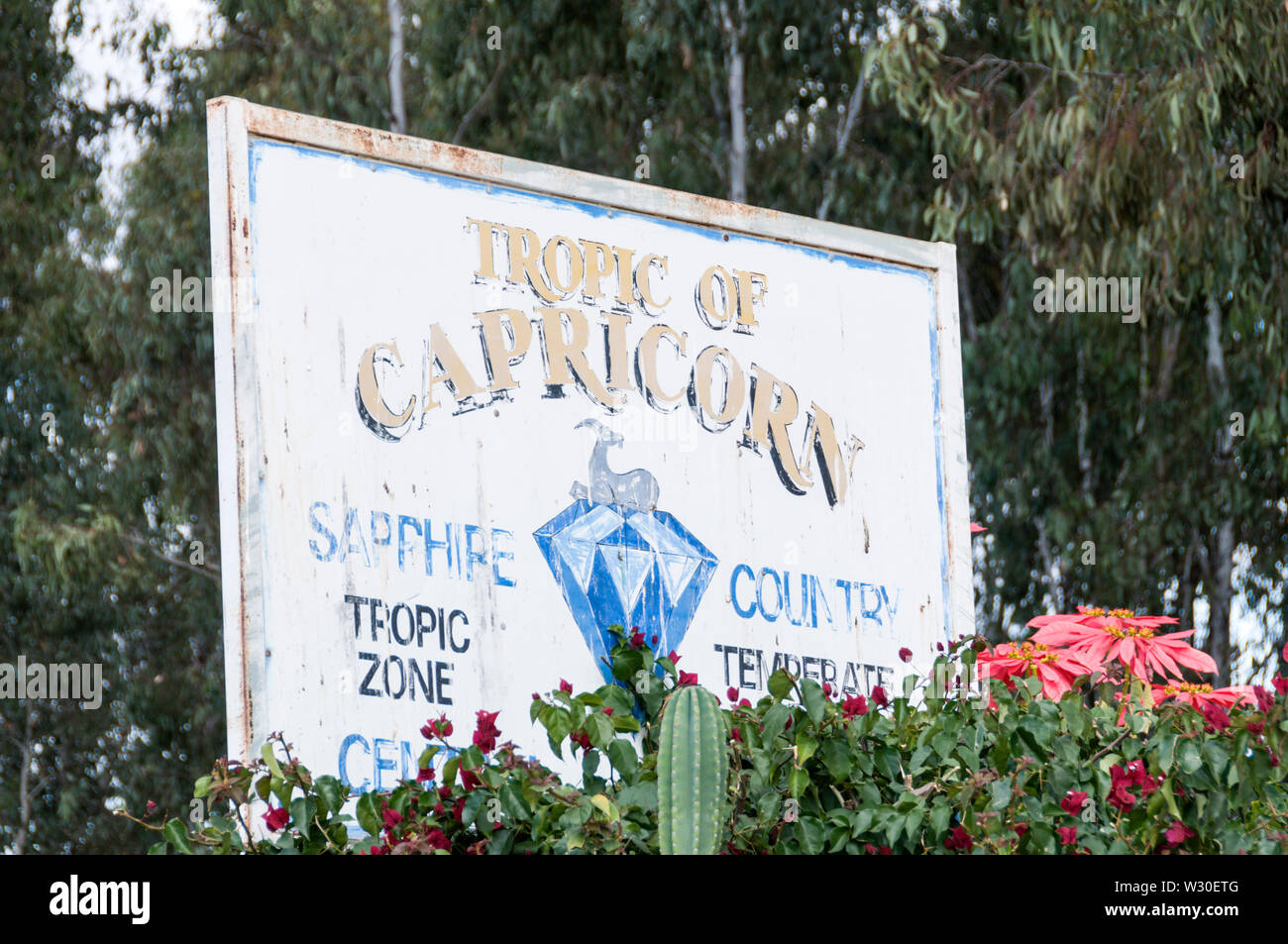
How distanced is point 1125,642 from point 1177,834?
1669 millimetres

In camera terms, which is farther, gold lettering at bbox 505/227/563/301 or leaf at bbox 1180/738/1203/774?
gold lettering at bbox 505/227/563/301

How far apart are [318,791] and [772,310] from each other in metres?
1.86

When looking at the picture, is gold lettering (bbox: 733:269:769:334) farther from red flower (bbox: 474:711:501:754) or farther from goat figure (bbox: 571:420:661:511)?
red flower (bbox: 474:711:501:754)

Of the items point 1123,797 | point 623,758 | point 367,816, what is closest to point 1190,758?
point 1123,797

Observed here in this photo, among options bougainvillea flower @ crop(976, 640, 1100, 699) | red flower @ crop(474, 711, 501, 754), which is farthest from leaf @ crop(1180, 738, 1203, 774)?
bougainvillea flower @ crop(976, 640, 1100, 699)

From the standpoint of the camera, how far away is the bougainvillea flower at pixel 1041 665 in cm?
355

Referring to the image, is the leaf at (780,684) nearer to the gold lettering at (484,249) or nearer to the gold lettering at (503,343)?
the gold lettering at (503,343)

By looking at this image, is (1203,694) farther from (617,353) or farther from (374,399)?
(374,399)

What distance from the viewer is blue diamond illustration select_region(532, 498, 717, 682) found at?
3.45m

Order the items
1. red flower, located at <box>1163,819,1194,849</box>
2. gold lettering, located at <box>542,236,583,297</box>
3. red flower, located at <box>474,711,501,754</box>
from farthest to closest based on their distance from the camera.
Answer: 1. gold lettering, located at <box>542,236,583,297</box>
2. red flower, located at <box>474,711,501,754</box>
3. red flower, located at <box>1163,819,1194,849</box>

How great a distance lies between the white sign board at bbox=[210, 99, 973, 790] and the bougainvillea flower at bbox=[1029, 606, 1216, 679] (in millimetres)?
288

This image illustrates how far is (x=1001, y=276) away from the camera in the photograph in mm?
14383

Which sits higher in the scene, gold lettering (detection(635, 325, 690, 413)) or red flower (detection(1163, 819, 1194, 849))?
gold lettering (detection(635, 325, 690, 413))
